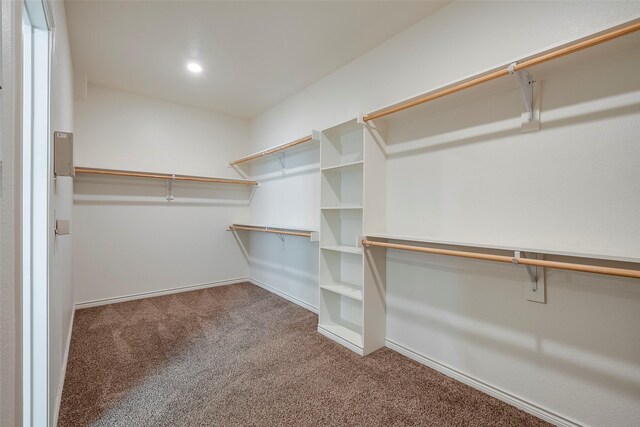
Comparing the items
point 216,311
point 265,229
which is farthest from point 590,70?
point 216,311

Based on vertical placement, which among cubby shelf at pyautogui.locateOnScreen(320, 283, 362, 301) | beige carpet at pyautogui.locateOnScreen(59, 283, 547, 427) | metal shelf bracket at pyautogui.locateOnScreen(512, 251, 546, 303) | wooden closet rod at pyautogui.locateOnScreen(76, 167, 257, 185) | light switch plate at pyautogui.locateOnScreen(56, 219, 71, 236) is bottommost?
beige carpet at pyautogui.locateOnScreen(59, 283, 547, 427)

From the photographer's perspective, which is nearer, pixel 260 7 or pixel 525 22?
pixel 525 22

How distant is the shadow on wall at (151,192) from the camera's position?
131 inches

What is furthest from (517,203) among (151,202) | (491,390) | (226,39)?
(151,202)

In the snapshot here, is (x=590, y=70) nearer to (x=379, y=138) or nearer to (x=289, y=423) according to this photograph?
(x=379, y=138)

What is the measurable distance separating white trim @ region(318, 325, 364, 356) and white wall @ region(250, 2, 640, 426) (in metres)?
0.31

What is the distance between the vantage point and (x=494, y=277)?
1810 mm

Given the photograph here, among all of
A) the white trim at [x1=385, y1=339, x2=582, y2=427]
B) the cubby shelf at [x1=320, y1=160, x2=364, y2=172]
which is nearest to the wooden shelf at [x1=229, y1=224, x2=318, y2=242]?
the cubby shelf at [x1=320, y1=160, x2=364, y2=172]

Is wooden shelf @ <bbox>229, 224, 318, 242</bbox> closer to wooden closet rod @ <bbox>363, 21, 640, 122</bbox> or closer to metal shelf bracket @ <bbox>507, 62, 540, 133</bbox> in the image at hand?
wooden closet rod @ <bbox>363, 21, 640, 122</bbox>

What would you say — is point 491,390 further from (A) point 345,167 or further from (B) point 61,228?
(B) point 61,228

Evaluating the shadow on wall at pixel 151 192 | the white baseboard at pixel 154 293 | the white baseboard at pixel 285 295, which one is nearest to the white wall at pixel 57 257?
the white baseboard at pixel 154 293

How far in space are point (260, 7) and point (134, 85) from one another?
2137mm

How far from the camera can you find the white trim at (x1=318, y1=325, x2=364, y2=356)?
2.32 metres

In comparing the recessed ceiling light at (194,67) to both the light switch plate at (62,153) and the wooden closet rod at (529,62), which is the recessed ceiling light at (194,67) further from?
the wooden closet rod at (529,62)
